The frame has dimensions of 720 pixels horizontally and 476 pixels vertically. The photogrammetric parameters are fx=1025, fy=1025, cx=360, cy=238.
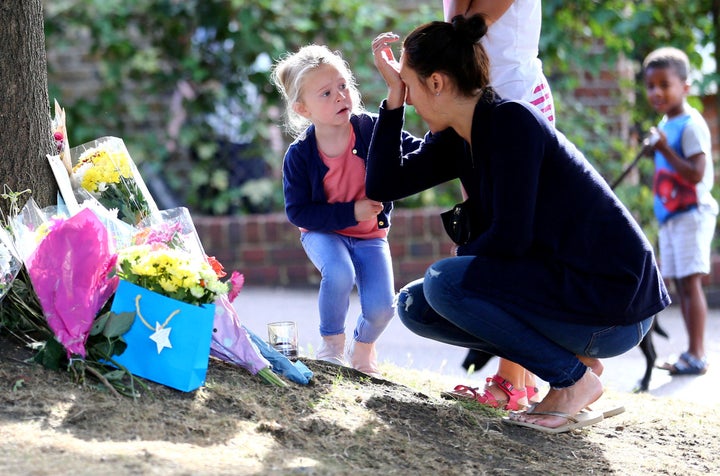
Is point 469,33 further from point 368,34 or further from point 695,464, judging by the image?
point 368,34

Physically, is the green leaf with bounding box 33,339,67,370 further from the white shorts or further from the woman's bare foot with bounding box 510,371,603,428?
the white shorts

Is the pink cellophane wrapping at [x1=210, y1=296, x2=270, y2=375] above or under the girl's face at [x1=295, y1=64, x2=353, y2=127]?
under

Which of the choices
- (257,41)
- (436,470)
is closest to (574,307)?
(436,470)

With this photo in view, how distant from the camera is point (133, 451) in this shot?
2633mm

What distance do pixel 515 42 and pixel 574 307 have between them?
1.08 metres

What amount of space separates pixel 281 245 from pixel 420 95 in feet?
14.6

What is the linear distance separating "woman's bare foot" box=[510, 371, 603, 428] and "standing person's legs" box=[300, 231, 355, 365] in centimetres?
84

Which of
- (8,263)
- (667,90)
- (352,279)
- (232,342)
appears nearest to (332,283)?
(352,279)

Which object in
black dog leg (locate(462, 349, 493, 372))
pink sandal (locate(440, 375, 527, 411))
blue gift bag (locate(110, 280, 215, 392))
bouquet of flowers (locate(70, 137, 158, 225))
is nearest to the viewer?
blue gift bag (locate(110, 280, 215, 392))

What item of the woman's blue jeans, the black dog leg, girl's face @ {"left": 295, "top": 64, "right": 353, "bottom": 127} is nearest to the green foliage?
the black dog leg

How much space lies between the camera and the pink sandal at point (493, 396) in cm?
375

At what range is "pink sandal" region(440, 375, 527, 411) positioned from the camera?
12.3ft

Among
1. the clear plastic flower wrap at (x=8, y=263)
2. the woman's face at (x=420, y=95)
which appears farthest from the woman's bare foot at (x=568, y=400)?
the clear plastic flower wrap at (x=8, y=263)

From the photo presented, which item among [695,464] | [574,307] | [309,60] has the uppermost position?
[309,60]
